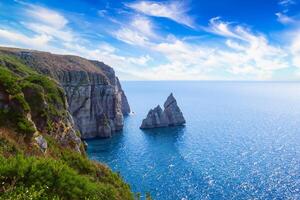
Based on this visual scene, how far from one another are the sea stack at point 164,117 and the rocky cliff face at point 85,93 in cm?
1354

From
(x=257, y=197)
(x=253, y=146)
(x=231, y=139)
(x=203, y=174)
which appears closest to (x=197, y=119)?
(x=231, y=139)

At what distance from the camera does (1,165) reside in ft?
79.0

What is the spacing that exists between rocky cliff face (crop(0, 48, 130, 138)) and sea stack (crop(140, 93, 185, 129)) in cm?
1354

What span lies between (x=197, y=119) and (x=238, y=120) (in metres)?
22.5

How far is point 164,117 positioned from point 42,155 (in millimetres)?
127067

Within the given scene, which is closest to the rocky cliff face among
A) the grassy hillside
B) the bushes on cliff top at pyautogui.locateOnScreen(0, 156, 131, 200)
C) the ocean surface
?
the ocean surface

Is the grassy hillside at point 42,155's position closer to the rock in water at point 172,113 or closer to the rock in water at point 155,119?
the rock in water at point 155,119

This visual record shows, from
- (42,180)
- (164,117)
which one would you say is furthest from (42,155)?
(164,117)

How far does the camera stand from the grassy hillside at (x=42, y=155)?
24078 millimetres

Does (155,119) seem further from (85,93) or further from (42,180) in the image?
(42,180)

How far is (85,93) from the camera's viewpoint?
5591 inches

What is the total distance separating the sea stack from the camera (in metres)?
160

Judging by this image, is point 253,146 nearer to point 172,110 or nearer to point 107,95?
point 172,110

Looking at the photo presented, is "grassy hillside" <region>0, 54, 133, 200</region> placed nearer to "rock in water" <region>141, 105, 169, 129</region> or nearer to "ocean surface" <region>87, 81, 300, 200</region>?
"ocean surface" <region>87, 81, 300, 200</region>
